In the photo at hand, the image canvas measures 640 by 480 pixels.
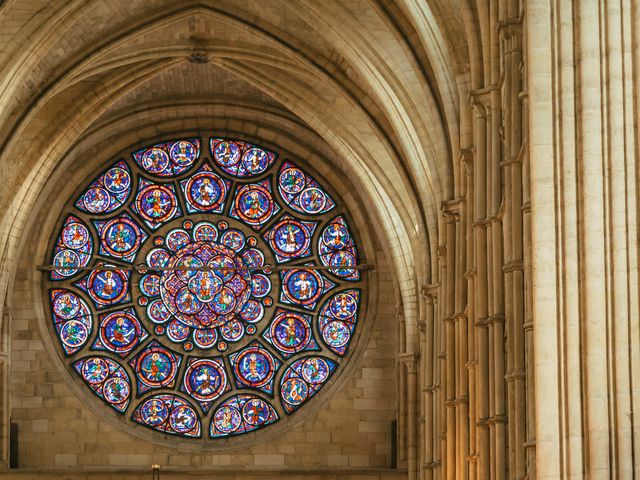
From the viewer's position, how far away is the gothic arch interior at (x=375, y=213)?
14.6 metres

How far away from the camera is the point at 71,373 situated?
3166 centimetres

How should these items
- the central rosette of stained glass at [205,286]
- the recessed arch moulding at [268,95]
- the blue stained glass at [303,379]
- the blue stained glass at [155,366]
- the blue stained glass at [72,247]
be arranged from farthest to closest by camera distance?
1. the central rosette of stained glass at [205,286]
2. the blue stained glass at [72,247]
3. the blue stained glass at [155,366]
4. the blue stained glass at [303,379]
5. the recessed arch moulding at [268,95]

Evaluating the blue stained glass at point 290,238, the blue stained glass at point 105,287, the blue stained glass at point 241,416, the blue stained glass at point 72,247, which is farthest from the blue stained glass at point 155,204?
the blue stained glass at point 241,416

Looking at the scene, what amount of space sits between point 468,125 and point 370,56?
14.4 feet

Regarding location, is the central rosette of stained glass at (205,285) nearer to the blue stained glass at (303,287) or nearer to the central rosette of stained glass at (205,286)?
the central rosette of stained glass at (205,286)

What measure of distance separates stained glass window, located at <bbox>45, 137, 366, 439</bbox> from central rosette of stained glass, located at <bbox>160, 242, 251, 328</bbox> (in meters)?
0.02

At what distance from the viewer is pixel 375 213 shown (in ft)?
101

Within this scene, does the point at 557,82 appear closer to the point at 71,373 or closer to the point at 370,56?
the point at 370,56

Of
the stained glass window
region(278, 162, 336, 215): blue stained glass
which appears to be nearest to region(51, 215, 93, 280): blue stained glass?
the stained glass window

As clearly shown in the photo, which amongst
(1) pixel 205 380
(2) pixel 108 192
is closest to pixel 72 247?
(2) pixel 108 192

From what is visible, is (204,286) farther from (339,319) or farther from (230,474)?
(230,474)

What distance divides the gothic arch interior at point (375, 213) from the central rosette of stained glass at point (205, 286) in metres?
0.12

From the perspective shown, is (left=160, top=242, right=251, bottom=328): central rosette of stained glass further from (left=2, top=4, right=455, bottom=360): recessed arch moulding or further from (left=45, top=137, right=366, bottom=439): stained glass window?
(left=2, top=4, right=455, bottom=360): recessed arch moulding

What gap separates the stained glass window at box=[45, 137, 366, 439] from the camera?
31875mm
